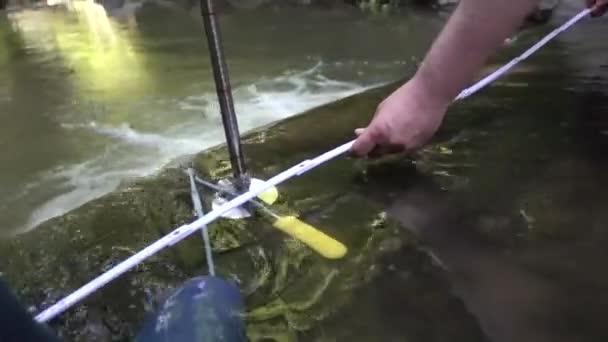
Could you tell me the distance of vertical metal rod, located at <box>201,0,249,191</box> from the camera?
132 centimetres

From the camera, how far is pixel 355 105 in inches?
82.9

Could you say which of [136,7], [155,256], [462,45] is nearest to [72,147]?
[155,256]

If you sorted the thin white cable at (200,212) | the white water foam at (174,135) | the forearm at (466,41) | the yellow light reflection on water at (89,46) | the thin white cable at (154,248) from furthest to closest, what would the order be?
1. the yellow light reflection on water at (89,46)
2. the white water foam at (174,135)
3. the thin white cable at (200,212)
4. the thin white cable at (154,248)
5. the forearm at (466,41)

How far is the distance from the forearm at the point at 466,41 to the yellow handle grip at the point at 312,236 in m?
0.35

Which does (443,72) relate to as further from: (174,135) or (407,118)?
(174,135)

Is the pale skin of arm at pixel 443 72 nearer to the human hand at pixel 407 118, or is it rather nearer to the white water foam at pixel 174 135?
the human hand at pixel 407 118

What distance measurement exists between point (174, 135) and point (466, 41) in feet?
4.66

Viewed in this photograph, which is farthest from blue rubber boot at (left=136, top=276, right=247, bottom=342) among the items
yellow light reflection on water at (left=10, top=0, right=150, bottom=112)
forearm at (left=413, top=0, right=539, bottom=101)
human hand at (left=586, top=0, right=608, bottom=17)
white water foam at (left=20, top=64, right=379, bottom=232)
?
yellow light reflection on water at (left=10, top=0, right=150, bottom=112)

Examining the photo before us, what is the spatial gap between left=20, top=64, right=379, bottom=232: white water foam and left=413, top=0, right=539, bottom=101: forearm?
39.9 inches

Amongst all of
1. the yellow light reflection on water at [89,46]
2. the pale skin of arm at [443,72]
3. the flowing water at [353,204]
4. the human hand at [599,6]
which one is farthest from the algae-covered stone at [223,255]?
the yellow light reflection on water at [89,46]

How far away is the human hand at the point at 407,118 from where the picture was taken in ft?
3.62

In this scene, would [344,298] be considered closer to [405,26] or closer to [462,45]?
[462,45]

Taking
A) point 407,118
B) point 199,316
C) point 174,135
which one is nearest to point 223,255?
point 199,316

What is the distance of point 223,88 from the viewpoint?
1.37 meters
